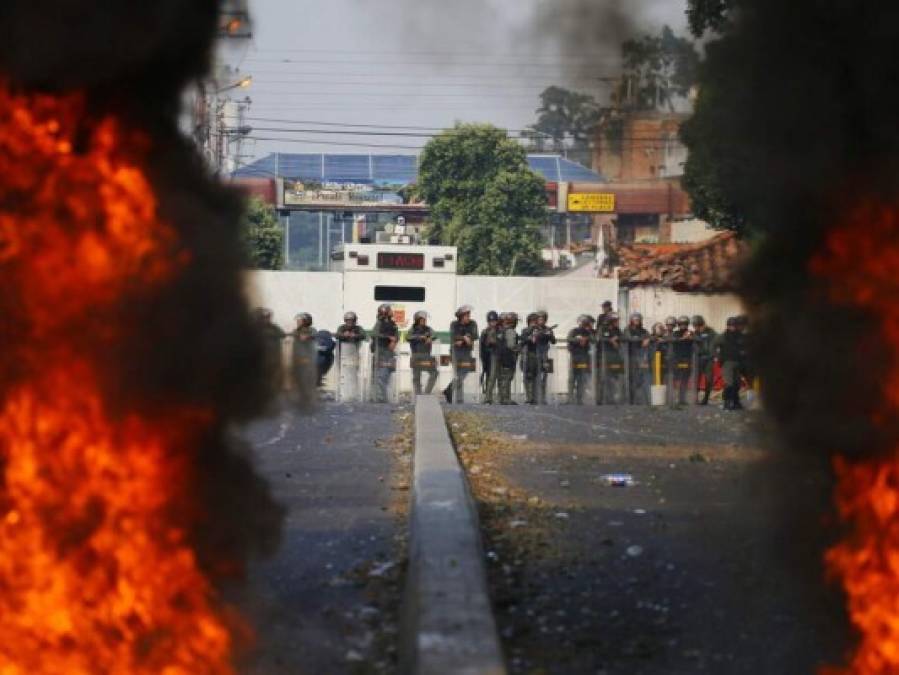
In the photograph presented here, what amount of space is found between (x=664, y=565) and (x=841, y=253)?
378 cm

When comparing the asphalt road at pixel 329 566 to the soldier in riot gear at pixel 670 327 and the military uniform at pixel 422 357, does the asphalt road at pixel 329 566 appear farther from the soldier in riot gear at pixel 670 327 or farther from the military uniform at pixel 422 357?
the soldier in riot gear at pixel 670 327

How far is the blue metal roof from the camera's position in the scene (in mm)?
83312

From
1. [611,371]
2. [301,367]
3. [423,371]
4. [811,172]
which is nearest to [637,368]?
[611,371]

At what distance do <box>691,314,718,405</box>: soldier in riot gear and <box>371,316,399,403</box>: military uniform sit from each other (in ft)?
17.3

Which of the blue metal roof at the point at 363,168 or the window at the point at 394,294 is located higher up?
the blue metal roof at the point at 363,168

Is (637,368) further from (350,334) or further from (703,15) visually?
(703,15)

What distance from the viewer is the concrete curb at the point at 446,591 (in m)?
6.44

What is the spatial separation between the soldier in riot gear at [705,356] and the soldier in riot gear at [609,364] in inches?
52.7

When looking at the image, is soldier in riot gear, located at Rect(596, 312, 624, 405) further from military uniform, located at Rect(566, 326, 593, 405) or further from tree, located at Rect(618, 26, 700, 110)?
tree, located at Rect(618, 26, 700, 110)

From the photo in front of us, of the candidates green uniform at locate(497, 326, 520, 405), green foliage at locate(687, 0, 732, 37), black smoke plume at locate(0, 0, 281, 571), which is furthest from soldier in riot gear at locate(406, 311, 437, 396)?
black smoke plume at locate(0, 0, 281, 571)

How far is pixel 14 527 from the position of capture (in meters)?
6.44

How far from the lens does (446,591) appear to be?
779 cm

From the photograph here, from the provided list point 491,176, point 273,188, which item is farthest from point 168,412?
point 273,188

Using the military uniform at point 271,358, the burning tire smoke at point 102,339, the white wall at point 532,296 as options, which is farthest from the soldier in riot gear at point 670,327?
the burning tire smoke at point 102,339
